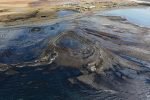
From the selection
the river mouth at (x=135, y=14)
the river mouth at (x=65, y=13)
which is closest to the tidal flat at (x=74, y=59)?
the river mouth at (x=135, y=14)

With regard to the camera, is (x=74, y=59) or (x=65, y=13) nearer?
(x=74, y=59)

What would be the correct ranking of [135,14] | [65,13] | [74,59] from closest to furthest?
1. [74,59]
2. [65,13]
3. [135,14]

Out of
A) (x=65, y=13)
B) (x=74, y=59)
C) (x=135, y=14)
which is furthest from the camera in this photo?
(x=135, y=14)

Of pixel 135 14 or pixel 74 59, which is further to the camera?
pixel 135 14

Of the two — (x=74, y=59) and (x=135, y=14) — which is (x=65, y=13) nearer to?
(x=135, y=14)

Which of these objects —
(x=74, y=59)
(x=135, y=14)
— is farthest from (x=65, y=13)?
(x=74, y=59)

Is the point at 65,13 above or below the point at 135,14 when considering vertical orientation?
above

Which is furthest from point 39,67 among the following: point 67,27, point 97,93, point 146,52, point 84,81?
point 67,27

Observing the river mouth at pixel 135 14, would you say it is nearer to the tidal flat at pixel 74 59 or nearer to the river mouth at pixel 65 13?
the tidal flat at pixel 74 59
